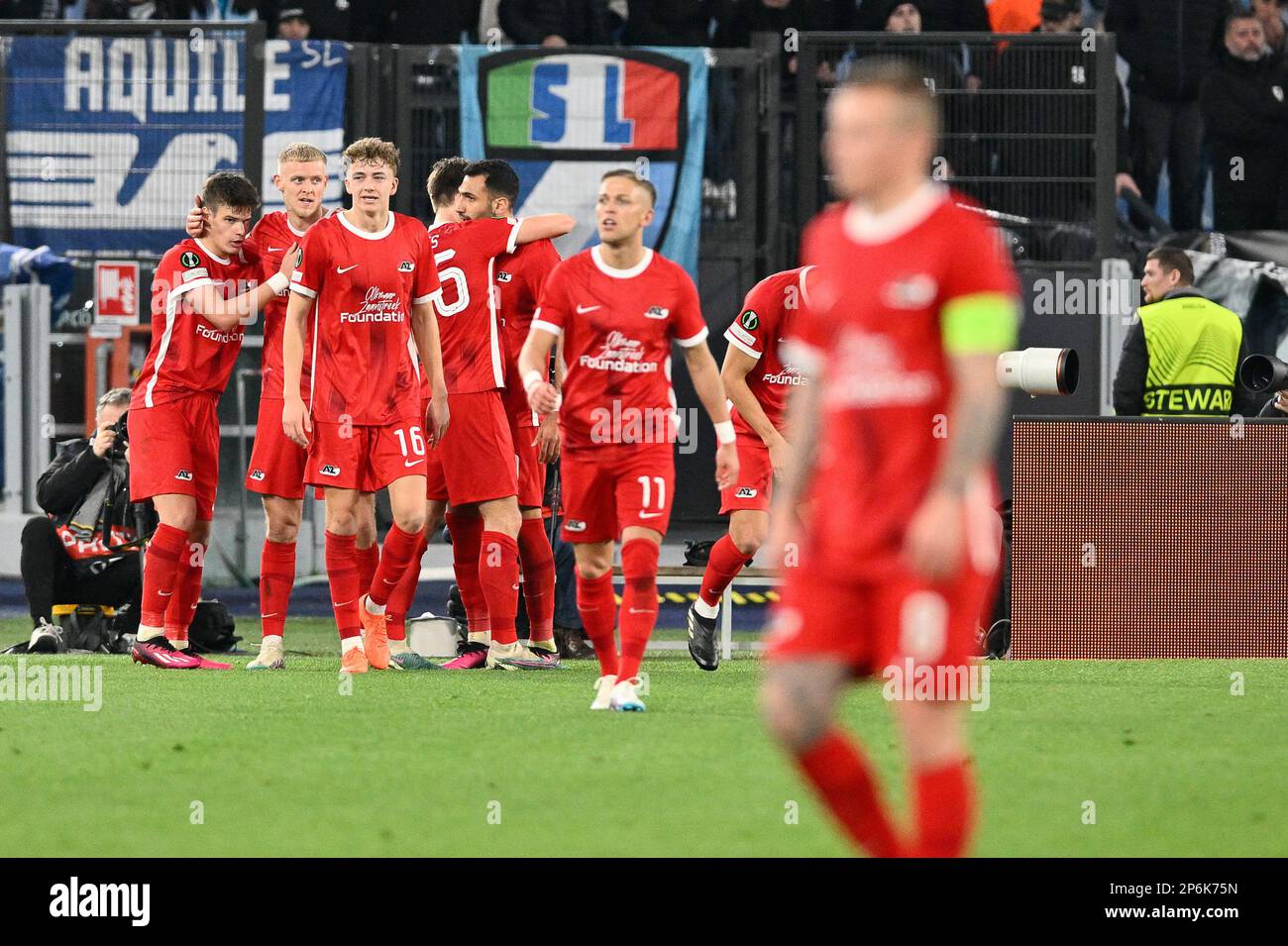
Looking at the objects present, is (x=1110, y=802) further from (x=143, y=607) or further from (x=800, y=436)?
(x=143, y=607)

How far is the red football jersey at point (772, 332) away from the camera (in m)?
9.23

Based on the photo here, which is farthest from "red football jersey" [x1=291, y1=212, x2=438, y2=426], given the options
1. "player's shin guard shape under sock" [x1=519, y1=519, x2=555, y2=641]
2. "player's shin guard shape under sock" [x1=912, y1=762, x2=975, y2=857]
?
"player's shin guard shape under sock" [x1=912, y1=762, x2=975, y2=857]

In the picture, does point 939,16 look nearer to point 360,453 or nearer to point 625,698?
point 360,453

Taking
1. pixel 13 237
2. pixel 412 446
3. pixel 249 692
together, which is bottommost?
pixel 249 692

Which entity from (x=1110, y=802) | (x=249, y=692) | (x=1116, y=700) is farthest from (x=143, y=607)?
(x=1110, y=802)

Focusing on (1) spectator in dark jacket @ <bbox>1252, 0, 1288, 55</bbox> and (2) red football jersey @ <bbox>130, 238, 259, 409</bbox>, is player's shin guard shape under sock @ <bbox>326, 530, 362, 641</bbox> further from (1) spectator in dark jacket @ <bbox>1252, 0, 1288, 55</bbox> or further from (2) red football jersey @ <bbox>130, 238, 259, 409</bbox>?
(1) spectator in dark jacket @ <bbox>1252, 0, 1288, 55</bbox>

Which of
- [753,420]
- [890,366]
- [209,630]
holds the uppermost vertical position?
[890,366]

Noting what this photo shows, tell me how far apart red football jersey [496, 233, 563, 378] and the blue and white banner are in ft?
16.2

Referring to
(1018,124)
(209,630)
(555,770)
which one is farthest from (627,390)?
(1018,124)

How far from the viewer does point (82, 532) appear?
36.6 ft

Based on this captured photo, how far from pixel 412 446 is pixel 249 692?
1.34 m

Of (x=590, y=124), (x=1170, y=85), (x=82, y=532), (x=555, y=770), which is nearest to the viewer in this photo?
(x=555, y=770)

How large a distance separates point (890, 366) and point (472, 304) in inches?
218

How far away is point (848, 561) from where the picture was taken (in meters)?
4.07
